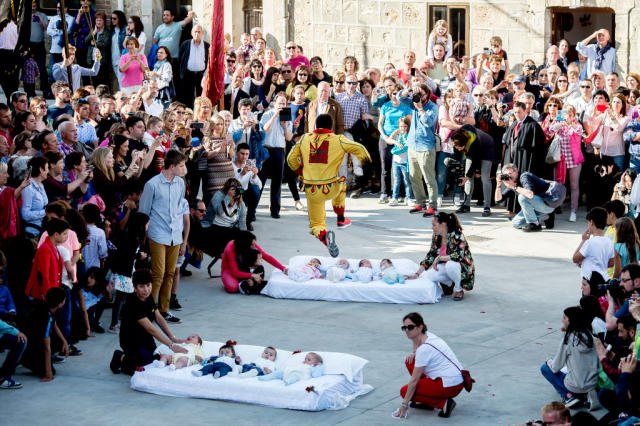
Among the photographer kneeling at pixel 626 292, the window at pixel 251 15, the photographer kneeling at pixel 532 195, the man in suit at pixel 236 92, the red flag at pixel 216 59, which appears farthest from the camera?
the window at pixel 251 15

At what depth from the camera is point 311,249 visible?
1447cm

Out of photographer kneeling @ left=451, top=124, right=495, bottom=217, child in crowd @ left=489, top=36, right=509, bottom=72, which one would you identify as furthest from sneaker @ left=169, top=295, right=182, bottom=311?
child in crowd @ left=489, top=36, right=509, bottom=72

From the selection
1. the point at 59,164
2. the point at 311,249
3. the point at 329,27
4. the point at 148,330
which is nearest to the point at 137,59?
the point at 329,27

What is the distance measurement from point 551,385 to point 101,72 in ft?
45.7

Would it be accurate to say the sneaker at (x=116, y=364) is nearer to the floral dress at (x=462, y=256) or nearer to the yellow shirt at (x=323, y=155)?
Answer: the yellow shirt at (x=323, y=155)

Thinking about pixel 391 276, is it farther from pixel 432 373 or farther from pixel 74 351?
pixel 74 351

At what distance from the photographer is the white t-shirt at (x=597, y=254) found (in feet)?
35.4

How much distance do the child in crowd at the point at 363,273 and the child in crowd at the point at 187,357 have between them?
3.07m

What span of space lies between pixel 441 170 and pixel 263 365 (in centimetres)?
804

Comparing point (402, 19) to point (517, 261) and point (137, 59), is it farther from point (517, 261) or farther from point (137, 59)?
point (517, 261)

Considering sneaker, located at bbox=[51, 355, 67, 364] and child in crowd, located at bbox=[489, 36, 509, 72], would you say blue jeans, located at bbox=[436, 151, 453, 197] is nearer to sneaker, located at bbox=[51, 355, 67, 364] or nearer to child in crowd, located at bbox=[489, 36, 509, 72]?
child in crowd, located at bbox=[489, 36, 509, 72]

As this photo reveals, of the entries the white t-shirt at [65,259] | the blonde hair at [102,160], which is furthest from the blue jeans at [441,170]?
the white t-shirt at [65,259]

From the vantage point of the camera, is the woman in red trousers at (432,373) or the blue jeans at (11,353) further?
the blue jeans at (11,353)

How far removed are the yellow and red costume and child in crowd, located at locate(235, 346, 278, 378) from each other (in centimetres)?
342
